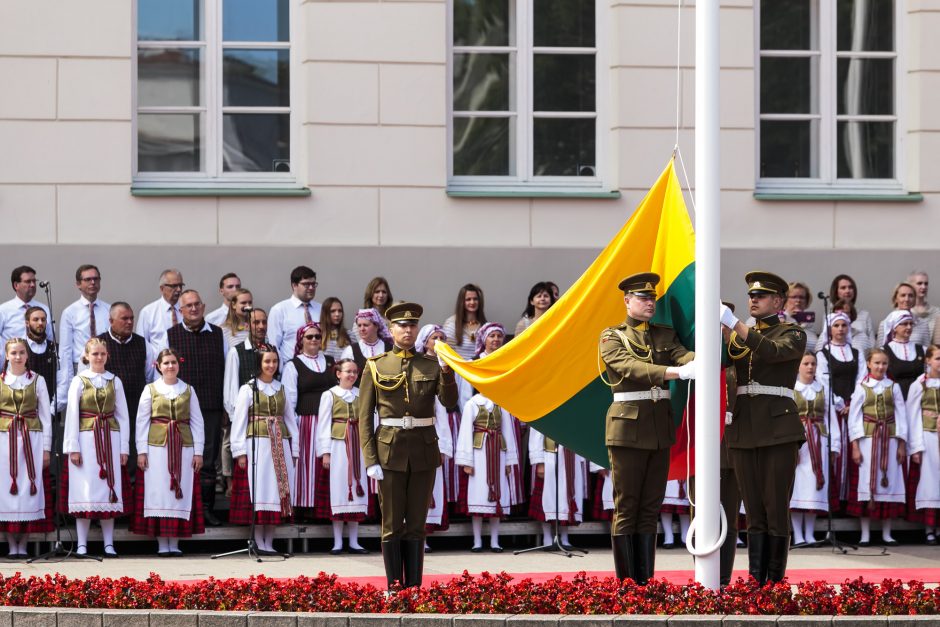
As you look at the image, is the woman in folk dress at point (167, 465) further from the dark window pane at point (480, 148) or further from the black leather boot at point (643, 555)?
the black leather boot at point (643, 555)

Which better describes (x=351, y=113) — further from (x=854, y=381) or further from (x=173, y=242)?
(x=854, y=381)

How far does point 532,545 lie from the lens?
47.0 feet

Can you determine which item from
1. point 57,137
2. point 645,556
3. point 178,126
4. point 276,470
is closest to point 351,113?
point 178,126

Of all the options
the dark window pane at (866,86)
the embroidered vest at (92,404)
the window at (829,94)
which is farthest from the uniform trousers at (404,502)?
the dark window pane at (866,86)

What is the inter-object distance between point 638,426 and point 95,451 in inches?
208

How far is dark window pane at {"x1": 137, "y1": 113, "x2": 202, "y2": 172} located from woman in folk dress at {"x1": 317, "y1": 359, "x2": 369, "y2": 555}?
347 cm

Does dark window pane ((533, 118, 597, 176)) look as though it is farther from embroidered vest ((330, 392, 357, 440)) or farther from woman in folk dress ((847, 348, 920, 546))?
embroidered vest ((330, 392, 357, 440))

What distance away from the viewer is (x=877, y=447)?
14.5m

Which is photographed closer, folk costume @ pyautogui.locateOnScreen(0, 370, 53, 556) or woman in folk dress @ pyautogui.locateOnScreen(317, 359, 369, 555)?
folk costume @ pyautogui.locateOnScreen(0, 370, 53, 556)

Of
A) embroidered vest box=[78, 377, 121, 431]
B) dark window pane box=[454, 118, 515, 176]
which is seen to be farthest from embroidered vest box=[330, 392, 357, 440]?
dark window pane box=[454, 118, 515, 176]

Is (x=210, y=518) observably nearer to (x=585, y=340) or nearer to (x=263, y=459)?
(x=263, y=459)

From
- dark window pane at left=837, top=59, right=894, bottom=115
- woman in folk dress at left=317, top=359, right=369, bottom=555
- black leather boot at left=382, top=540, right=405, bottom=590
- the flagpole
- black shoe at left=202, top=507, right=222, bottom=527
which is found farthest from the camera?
dark window pane at left=837, top=59, right=894, bottom=115

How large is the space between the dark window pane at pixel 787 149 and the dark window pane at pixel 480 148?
260 centimetres

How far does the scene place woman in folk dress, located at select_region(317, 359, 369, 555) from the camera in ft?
45.2
